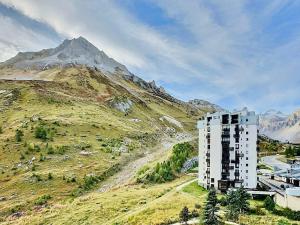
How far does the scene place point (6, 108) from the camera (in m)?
180

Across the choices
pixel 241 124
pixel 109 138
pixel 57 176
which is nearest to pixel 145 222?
pixel 241 124

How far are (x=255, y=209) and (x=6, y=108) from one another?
139 m

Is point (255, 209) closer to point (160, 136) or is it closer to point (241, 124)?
point (241, 124)

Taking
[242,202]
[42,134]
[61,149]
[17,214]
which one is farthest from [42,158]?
[242,202]

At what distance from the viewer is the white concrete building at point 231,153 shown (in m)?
89.6

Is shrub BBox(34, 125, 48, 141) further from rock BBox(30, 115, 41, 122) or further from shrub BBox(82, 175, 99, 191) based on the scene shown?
shrub BBox(82, 175, 99, 191)

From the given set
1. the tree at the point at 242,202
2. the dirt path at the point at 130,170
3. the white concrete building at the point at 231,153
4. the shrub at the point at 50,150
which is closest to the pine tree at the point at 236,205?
the tree at the point at 242,202

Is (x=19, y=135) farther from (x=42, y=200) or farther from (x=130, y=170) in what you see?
(x=42, y=200)

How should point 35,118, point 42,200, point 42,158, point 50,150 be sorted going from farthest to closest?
point 35,118 < point 50,150 < point 42,158 < point 42,200

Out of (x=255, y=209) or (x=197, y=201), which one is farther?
(x=197, y=201)

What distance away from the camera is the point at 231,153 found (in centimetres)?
9162

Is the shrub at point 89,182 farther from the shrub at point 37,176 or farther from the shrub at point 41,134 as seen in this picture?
the shrub at point 41,134

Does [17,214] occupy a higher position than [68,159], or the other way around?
[68,159]

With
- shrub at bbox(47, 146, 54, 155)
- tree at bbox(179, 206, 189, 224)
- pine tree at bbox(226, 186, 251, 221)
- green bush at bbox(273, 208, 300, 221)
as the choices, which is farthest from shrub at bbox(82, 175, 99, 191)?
green bush at bbox(273, 208, 300, 221)
